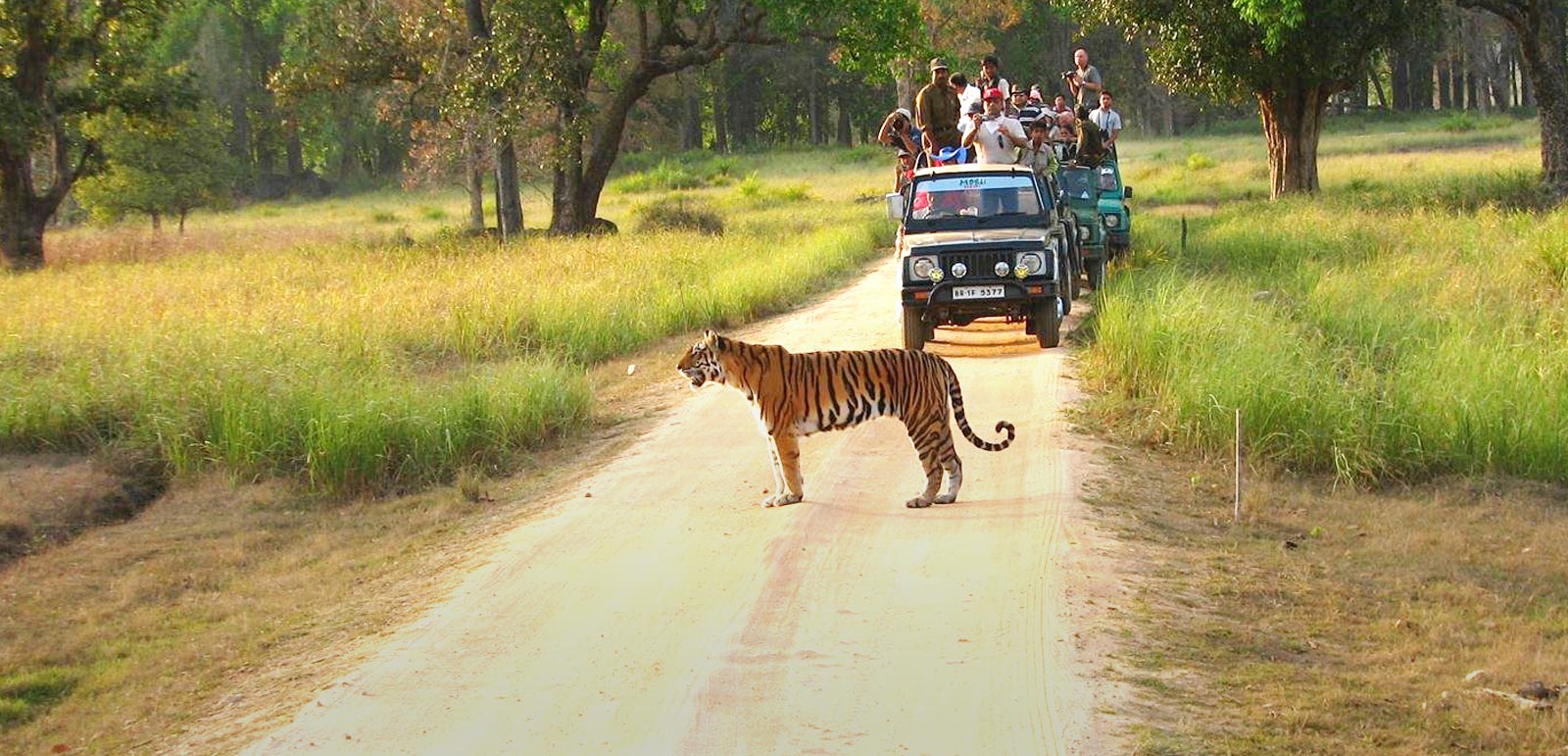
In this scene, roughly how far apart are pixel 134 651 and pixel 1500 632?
22.2ft

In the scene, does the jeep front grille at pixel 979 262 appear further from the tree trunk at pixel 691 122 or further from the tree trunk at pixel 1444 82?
the tree trunk at pixel 1444 82

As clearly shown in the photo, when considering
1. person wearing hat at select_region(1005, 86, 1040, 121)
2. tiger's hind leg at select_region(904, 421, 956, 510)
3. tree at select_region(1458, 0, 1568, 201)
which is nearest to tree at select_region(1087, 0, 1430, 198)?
tree at select_region(1458, 0, 1568, 201)

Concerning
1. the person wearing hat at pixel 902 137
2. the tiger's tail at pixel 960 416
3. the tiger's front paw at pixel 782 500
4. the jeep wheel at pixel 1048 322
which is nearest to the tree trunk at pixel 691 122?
the person wearing hat at pixel 902 137

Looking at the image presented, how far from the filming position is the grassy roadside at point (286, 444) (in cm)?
794

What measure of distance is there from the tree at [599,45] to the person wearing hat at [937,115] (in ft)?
32.4

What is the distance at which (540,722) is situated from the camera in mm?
6402

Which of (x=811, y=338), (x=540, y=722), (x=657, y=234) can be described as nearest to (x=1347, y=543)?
(x=540, y=722)

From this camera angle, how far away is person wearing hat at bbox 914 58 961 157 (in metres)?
16.8

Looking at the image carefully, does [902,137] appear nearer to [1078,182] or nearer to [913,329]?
[1078,182]

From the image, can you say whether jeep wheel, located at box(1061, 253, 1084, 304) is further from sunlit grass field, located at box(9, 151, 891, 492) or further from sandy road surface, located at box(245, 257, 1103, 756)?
sandy road surface, located at box(245, 257, 1103, 756)

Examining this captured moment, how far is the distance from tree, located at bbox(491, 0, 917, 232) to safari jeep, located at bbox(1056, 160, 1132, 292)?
8671 mm

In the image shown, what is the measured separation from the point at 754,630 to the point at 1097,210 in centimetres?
1099

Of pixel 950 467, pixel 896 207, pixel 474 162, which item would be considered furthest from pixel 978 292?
pixel 474 162

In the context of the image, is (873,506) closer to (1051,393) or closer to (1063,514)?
(1063,514)
